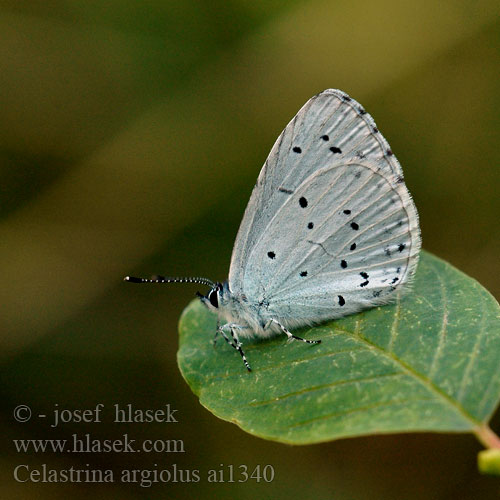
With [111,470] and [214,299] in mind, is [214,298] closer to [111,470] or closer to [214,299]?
[214,299]

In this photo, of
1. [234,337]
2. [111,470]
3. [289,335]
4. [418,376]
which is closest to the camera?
[418,376]

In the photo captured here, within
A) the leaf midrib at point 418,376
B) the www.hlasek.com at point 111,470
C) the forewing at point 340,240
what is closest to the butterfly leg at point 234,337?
the forewing at point 340,240

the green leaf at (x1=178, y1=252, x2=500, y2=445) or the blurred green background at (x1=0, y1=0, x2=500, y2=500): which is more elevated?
the blurred green background at (x1=0, y1=0, x2=500, y2=500)

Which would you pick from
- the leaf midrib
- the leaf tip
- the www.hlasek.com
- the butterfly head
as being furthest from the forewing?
the www.hlasek.com

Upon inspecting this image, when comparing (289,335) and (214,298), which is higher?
(214,298)

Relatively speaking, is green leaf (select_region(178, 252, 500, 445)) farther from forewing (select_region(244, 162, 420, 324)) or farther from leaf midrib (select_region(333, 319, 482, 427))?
forewing (select_region(244, 162, 420, 324))

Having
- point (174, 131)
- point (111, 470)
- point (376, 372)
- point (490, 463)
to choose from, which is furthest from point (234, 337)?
point (174, 131)

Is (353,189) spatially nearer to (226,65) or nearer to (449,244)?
(449,244)

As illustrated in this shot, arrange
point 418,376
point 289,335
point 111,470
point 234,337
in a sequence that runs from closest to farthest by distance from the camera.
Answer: point 418,376
point 289,335
point 234,337
point 111,470

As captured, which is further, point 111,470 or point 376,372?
point 111,470
